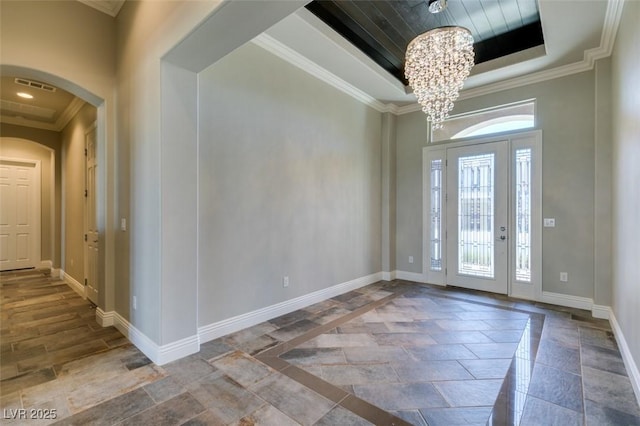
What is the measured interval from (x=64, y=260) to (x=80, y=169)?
211cm

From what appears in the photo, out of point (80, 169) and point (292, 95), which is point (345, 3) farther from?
point (80, 169)

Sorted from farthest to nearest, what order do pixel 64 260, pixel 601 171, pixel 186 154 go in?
pixel 64 260 → pixel 601 171 → pixel 186 154

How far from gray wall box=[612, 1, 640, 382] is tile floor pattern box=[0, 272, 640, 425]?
0.49 metres

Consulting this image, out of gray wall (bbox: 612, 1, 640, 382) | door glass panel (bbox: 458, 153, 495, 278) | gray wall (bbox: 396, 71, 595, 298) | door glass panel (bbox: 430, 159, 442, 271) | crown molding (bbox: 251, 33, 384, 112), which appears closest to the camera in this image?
gray wall (bbox: 612, 1, 640, 382)

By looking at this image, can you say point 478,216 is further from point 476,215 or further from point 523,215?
point 523,215

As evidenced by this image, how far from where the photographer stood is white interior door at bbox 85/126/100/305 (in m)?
4.01

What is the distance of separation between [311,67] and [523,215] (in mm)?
3812

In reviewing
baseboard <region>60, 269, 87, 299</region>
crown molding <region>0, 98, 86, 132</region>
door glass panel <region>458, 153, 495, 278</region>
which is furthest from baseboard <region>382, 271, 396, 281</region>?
crown molding <region>0, 98, 86, 132</region>

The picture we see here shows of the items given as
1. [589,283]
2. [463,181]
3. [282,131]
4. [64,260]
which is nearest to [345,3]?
[282,131]

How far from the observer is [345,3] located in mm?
3107

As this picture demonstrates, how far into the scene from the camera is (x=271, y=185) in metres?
3.51

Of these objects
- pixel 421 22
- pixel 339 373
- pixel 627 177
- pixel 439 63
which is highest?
pixel 421 22

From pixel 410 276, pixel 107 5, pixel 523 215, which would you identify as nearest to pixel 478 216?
pixel 523 215

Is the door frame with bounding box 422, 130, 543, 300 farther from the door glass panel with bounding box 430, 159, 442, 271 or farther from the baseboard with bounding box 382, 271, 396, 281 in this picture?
the baseboard with bounding box 382, 271, 396, 281
